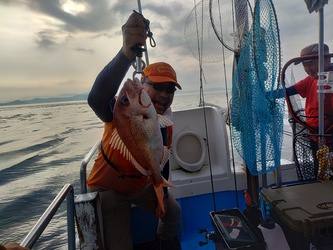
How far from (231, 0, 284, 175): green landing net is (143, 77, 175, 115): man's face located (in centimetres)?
83

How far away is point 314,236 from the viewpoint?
1.62 m

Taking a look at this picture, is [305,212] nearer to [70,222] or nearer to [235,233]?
[235,233]

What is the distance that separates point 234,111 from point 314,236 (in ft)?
4.90

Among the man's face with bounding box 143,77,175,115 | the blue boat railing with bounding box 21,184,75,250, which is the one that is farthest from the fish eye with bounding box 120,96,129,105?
the blue boat railing with bounding box 21,184,75,250

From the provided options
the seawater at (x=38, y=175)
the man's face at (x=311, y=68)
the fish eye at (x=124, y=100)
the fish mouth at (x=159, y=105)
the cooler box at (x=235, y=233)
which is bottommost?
the seawater at (x=38, y=175)

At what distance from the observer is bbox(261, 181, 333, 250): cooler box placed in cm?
160

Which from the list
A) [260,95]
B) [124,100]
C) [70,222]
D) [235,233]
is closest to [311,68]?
[260,95]

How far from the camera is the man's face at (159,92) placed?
7.48 feet

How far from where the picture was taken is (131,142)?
160 centimetres

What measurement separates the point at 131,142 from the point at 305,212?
1.39 metres

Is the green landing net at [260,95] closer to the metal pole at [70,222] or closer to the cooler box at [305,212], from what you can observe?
the cooler box at [305,212]

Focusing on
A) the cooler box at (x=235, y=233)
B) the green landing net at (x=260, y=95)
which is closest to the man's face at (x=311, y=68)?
the green landing net at (x=260, y=95)

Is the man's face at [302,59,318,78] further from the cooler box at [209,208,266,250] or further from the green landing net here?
the cooler box at [209,208,266,250]

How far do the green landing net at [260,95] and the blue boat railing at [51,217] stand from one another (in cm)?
188
